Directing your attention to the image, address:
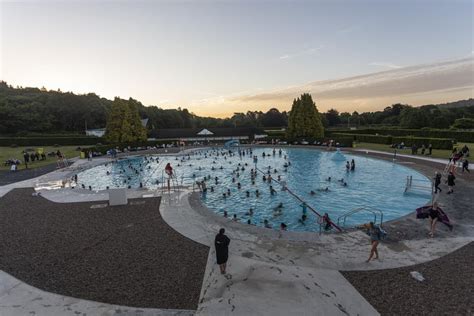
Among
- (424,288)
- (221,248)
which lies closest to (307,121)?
(424,288)

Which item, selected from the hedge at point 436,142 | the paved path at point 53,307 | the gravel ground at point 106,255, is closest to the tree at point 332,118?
the hedge at point 436,142

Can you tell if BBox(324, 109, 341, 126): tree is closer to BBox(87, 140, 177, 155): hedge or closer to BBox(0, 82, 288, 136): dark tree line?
BBox(0, 82, 288, 136): dark tree line

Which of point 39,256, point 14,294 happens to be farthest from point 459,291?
point 39,256

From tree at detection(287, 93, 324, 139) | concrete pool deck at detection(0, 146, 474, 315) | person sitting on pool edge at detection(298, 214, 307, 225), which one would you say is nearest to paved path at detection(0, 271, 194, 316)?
concrete pool deck at detection(0, 146, 474, 315)

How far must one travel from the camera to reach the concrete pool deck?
7.36 meters

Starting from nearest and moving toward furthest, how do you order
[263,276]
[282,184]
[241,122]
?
[263,276]
[282,184]
[241,122]

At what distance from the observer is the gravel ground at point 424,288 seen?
7113 millimetres

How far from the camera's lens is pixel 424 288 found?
26.0 feet

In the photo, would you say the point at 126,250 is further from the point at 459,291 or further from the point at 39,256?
the point at 459,291

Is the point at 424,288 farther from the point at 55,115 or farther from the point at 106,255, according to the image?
the point at 55,115

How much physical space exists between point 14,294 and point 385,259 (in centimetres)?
1172

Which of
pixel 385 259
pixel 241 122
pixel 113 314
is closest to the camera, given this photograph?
pixel 113 314

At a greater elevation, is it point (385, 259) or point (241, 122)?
point (241, 122)

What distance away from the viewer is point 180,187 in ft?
70.5
